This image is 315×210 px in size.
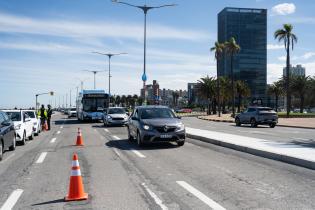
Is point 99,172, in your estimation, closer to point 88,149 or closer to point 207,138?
point 88,149

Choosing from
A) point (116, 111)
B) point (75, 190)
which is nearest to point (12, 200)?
point (75, 190)

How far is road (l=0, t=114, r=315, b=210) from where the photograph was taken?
7.14 meters

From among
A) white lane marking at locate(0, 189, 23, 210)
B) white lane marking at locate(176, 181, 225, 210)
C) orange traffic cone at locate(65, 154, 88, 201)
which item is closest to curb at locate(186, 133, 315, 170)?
white lane marking at locate(176, 181, 225, 210)

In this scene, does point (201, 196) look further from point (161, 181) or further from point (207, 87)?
point (207, 87)

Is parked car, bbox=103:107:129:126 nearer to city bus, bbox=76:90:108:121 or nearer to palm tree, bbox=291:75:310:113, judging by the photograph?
city bus, bbox=76:90:108:121

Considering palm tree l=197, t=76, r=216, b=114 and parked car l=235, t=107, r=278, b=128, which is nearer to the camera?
parked car l=235, t=107, r=278, b=128

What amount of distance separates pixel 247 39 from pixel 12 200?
416 ft

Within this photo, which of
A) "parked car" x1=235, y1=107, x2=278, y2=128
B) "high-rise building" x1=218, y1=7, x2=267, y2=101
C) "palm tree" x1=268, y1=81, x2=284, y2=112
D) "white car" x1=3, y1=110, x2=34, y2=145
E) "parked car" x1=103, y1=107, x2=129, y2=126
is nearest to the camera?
"white car" x1=3, y1=110, x2=34, y2=145

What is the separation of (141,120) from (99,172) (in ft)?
21.6

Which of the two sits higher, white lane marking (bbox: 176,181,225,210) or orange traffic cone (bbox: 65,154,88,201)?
orange traffic cone (bbox: 65,154,88,201)

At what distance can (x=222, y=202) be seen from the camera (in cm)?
712

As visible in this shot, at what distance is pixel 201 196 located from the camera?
7.57 m

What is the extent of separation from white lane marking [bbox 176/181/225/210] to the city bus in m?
33.5

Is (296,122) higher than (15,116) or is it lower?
lower
